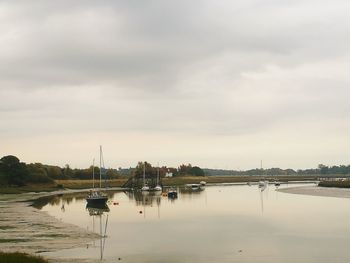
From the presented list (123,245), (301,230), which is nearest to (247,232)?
(301,230)

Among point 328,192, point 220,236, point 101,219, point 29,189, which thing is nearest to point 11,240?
point 220,236

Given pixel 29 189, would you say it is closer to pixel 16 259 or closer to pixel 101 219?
pixel 101 219

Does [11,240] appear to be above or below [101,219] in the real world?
below

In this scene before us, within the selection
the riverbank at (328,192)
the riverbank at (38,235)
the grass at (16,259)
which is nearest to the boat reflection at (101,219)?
the riverbank at (38,235)

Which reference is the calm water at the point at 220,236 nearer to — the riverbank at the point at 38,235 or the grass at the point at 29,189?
the riverbank at the point at 38,235

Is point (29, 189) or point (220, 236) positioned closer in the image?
point (220, 236)

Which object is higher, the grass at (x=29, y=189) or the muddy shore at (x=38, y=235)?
the grass at (x=29, y=189)

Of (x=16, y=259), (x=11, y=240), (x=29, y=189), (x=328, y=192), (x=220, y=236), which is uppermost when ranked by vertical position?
(x=29, y=189)

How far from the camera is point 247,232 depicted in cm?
4672

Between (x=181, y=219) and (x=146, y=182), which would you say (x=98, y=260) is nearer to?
(x=181, y=219)

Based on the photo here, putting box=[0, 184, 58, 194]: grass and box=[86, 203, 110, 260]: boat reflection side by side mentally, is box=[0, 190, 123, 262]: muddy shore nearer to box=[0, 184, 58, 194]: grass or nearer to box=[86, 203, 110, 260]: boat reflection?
box=[86, 203, 110, 260]: boat reflection

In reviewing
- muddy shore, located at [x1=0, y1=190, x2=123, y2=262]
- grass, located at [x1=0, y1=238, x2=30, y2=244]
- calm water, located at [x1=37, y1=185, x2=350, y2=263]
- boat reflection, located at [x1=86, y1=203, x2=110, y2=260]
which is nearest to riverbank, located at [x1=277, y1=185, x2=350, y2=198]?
calm water, located at [x1=37, y1=185, x2=350, y2=263]

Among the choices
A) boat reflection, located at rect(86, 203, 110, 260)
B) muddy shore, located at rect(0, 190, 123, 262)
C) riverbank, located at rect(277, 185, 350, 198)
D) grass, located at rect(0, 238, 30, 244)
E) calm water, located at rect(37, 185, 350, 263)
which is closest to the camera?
calm water, located at rect(37, 185, 350, 263)

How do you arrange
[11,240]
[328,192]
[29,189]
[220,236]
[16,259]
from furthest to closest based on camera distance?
[29,189] → [328,192] → [220,236] → [11,240] → [16,259]
